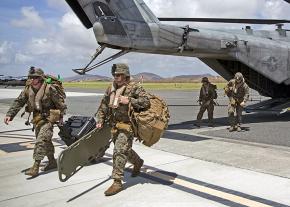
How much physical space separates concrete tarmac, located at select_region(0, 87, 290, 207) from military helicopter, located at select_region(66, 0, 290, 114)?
3.16 meters

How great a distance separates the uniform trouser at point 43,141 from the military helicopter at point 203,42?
176 inches

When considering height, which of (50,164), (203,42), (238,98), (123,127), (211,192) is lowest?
(211,192)

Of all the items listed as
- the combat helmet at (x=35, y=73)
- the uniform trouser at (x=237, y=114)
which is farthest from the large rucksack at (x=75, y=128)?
the uniform trouser at (x=237, y=114)

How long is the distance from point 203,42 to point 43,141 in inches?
284

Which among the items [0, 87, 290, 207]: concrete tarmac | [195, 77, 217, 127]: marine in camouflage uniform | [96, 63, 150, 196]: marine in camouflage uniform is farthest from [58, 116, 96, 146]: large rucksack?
[195, 77, 217, 127]: marine in camouflage uniform

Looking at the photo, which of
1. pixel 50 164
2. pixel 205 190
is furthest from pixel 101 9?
pixel 205 190

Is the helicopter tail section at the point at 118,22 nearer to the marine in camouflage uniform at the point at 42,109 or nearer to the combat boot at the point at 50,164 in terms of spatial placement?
the marine in camouflage uniform at the point at 42,109

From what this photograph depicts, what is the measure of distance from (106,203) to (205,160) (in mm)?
2792

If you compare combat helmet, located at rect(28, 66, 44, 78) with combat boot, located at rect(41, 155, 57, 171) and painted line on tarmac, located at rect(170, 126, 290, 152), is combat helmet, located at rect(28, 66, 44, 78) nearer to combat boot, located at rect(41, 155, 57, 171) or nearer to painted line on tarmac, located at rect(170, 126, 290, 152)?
combat boot, located at rect(41, 155, 57, 171)

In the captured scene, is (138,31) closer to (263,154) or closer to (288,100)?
(263,154)

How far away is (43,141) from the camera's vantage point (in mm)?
6332

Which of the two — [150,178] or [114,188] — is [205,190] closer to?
[150,178]

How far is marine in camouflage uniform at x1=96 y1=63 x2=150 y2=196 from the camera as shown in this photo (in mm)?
5297

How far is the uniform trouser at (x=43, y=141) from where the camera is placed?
630cm
